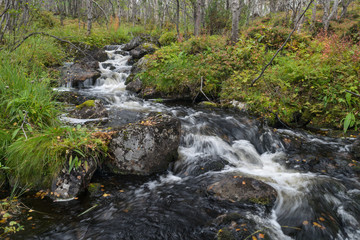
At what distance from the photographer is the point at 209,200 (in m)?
3.77

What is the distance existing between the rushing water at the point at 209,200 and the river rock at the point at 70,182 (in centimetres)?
16

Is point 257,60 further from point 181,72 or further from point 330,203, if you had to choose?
point 330,203

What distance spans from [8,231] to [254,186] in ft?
12.3

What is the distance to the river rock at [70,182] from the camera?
11.5 feet

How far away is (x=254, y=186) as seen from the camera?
3.83 metres

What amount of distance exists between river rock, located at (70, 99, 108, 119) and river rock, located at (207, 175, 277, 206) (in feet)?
13.0

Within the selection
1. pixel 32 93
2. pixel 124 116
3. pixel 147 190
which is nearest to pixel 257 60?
pixel 124 116

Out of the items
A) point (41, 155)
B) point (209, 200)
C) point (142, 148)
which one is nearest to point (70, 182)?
point (41, 155)

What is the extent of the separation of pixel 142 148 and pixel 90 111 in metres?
2.73

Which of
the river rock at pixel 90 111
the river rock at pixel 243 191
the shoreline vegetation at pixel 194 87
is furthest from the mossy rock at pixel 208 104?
the river rock at pixel 243 191

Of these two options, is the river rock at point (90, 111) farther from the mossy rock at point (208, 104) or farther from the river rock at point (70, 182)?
the mossy rock at point (208, 104)

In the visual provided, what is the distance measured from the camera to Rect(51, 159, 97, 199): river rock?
3494 millimetres

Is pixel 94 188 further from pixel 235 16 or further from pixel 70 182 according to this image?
pixel 235 16

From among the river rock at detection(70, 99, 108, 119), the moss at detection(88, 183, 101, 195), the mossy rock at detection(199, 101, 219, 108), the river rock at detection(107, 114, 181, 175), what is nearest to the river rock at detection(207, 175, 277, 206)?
the river rock at detection(107, 114, 181, 175)
